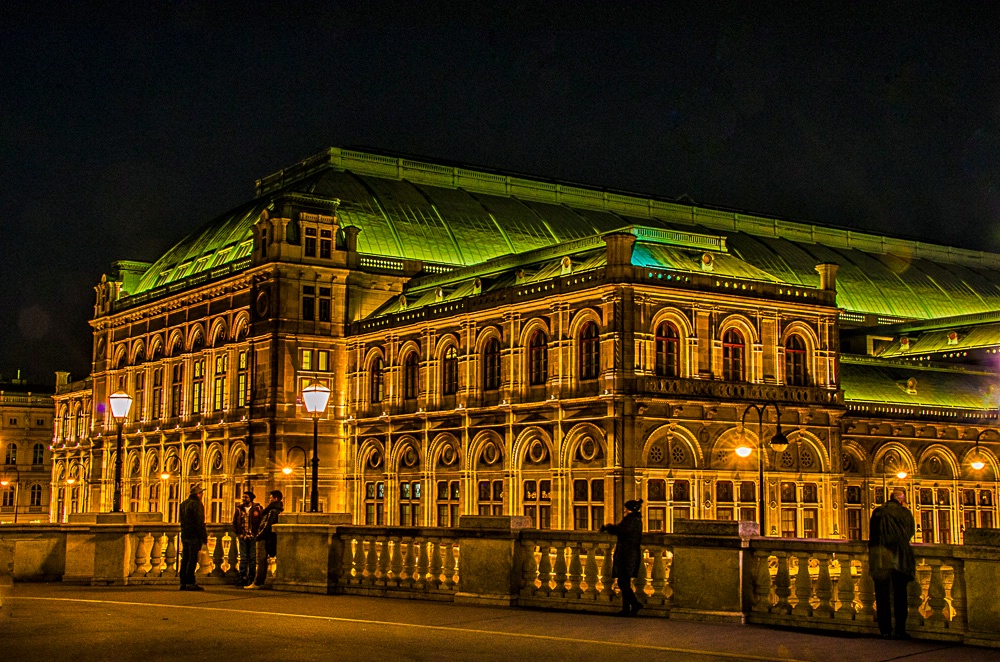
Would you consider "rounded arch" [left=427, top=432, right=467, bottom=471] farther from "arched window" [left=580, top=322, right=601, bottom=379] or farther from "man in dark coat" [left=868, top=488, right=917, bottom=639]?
"man in dark coat" [left=868, top=488, right=917, bottom=639]

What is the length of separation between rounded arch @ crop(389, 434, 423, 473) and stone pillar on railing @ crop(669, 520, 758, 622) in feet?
160

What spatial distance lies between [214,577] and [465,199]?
197 ft

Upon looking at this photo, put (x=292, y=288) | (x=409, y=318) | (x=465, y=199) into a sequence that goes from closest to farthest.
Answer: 1. (x=409, y=318)
2. (x=292, y=288)
3. (x=465, y=199)

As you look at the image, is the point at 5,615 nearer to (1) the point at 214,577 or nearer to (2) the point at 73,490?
(1) the point at 214,577

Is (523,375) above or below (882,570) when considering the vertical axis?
above

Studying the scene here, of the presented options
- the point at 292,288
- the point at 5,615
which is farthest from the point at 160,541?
the point at 292,288

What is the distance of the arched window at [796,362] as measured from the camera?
6309 cm

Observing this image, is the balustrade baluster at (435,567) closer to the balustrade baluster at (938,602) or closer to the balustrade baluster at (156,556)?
the balustrade baluster at (156,556)

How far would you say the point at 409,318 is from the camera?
7119cm

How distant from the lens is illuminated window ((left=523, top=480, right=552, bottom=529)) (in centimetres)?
6084

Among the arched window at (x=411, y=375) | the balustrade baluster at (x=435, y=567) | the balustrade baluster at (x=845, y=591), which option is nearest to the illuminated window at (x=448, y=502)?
the arched window at (x=411, y=375)

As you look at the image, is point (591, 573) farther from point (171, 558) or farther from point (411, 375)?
point (411, 375)

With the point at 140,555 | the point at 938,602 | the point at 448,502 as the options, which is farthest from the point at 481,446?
the point at 938,602

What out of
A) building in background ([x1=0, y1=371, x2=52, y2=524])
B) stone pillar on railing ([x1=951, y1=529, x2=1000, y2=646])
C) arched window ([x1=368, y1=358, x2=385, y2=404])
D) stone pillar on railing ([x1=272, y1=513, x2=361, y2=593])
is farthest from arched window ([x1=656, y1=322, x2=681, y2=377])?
building in background ([x1=0, y1=371, x2=52, y2=524])
